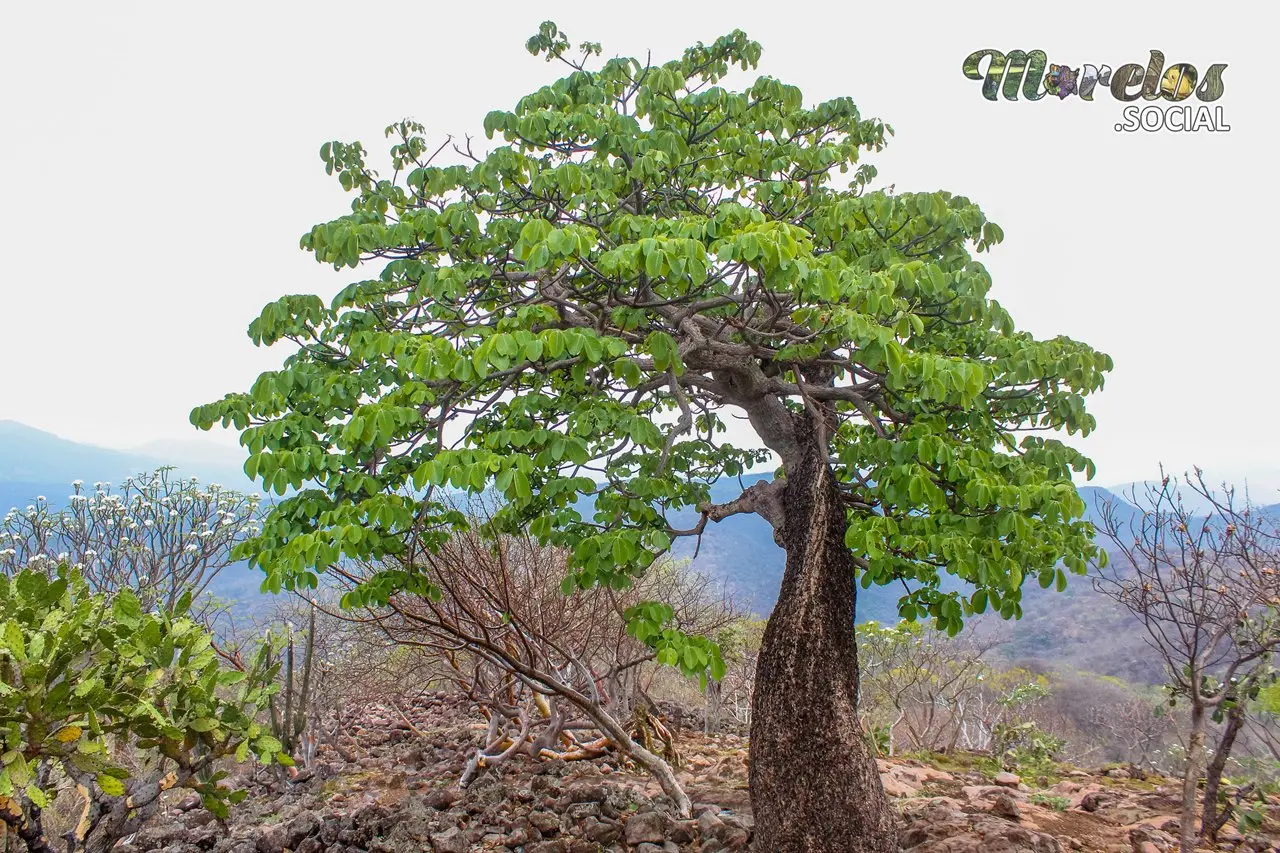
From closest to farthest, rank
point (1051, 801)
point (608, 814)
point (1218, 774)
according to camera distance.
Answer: point (1218, 774)
point (608, 814)
point (1051, 801)

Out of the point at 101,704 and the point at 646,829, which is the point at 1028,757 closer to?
the point at 646,829

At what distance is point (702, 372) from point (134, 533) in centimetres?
968

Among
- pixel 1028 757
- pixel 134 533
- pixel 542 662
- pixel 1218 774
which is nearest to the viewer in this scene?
pixel 1218 774

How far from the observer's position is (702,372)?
5652 mm

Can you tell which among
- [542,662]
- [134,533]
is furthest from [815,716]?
[134,533]

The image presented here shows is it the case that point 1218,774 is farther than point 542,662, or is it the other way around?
point 542,662

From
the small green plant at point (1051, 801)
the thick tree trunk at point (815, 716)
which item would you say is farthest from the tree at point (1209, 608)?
the thick tree trunk at point (815, 716)

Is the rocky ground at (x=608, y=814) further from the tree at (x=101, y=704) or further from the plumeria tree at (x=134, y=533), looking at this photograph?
the plumeria tree at (x=134, y=533)

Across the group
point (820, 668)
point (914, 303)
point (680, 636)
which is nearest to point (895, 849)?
point (820, 668)

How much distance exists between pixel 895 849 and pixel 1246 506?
378cm

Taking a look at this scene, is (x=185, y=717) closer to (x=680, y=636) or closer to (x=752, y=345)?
(x=680, y=636)

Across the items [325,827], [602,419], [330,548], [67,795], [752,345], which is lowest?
[67,795]

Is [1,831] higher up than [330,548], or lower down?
lower down

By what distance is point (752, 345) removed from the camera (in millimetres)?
5109
